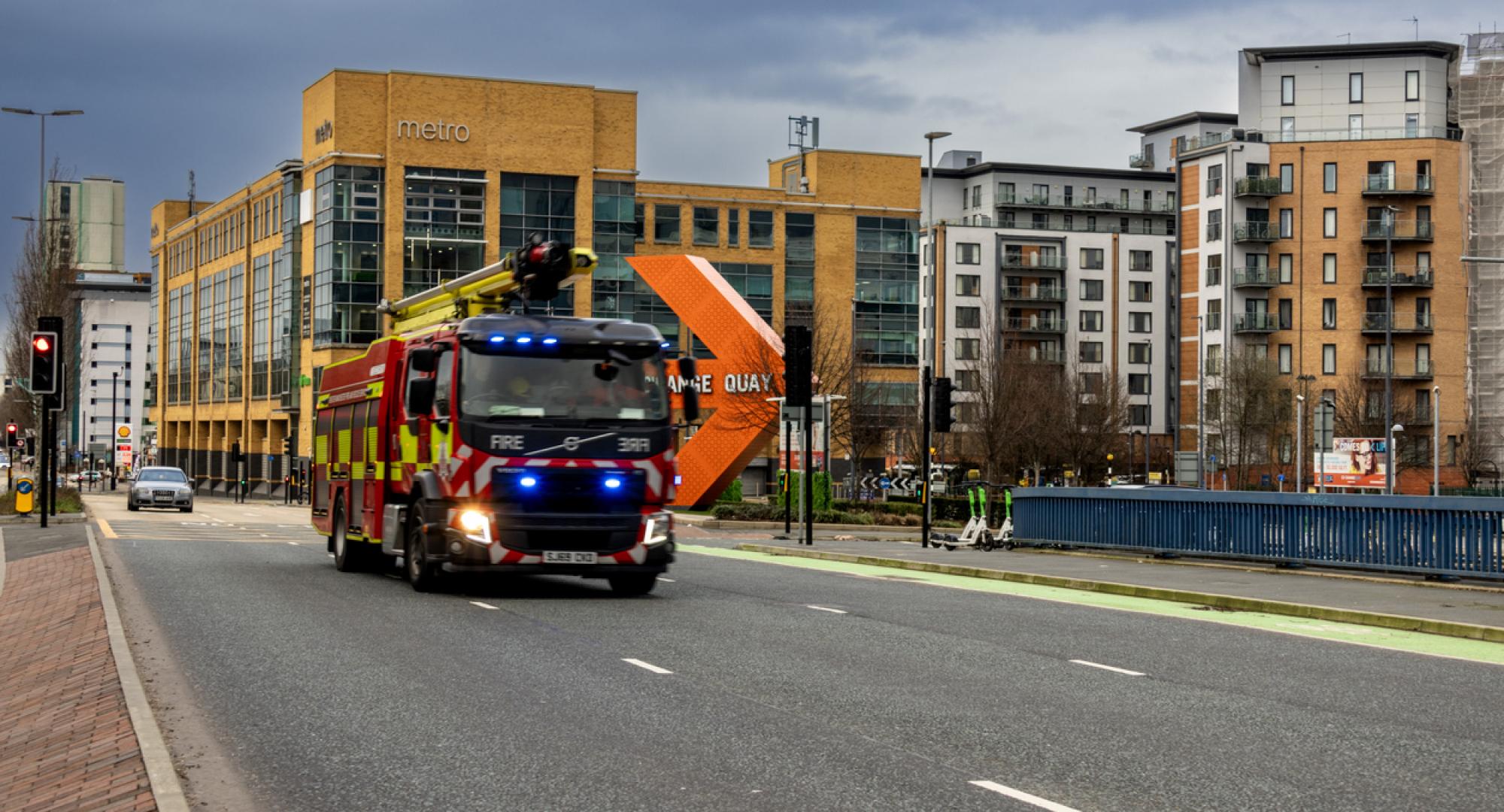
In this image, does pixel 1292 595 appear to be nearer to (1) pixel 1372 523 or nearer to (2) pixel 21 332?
(1) pixel 1372 523

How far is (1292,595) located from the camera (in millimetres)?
19078

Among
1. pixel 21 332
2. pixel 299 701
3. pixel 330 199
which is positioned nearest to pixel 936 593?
pixel 299 701

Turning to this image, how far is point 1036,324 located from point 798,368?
290 feet

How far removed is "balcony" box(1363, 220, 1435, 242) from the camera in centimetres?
9194

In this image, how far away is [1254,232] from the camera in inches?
3738

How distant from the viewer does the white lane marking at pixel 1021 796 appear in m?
7.43

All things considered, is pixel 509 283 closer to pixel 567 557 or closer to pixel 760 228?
pixel 567 557

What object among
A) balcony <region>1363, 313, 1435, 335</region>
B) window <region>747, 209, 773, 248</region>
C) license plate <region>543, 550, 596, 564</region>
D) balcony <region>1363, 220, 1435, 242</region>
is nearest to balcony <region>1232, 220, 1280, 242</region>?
balcony <region>1363, 220, 1435, 242</region>

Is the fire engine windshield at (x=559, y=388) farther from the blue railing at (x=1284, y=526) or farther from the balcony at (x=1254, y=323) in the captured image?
the balcony at (x=1254, y=323)

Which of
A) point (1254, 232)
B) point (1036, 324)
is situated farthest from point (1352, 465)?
point (1036, 324)

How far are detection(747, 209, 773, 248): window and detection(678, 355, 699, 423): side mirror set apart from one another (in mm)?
82053

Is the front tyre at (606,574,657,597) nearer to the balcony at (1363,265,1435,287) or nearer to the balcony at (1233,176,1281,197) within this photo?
the balcony at (1363,265,1435,287)

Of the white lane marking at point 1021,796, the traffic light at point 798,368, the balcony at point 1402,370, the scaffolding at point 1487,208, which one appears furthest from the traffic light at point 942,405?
the balcony at point 1402,370

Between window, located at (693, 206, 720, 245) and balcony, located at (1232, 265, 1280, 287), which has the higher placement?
window, located at (693, 206, 720, 245)
